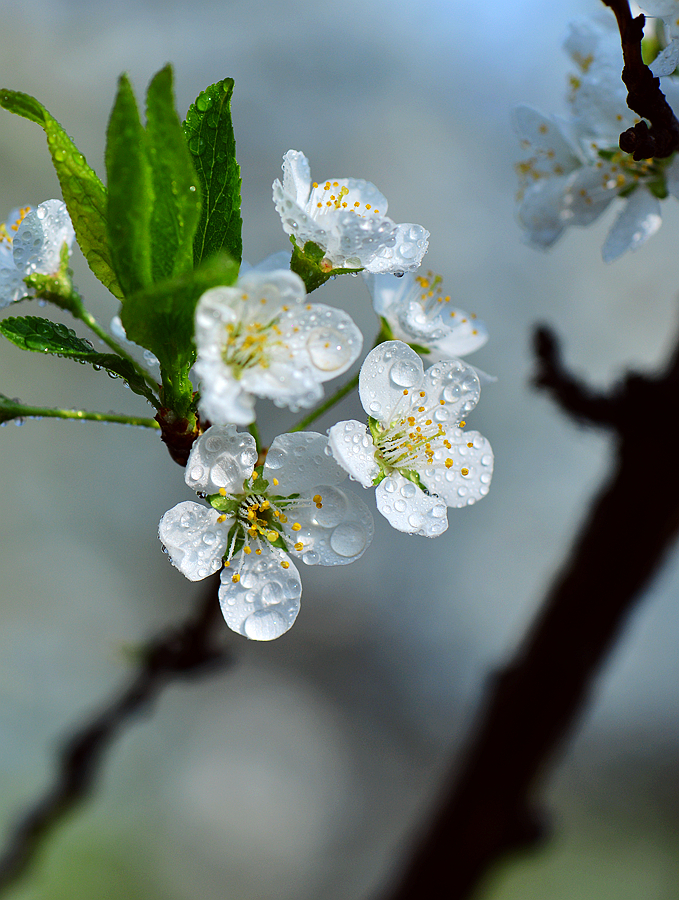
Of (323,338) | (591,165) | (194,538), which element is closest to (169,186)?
(323,338)

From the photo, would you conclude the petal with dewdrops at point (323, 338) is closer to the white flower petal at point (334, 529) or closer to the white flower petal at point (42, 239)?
the white flower petal at point (334, 529)

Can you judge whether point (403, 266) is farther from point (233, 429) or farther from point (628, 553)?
point (628, 553)

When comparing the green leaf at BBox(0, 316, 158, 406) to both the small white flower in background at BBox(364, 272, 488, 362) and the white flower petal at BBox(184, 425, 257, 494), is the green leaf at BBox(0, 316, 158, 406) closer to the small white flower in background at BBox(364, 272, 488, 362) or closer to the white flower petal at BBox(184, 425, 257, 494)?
the white flower petal at BBox(184, 425, 257, 494)

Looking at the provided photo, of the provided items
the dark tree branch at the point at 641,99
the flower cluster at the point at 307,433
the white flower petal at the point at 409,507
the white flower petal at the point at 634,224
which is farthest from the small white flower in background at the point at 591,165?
the white flower petal at the point at 409,507

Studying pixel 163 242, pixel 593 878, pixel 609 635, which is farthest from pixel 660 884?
pixel 163 242

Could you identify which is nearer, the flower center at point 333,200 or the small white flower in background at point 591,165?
the flower center at point 333,200

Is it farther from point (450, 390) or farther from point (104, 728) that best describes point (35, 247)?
point (104, 728)
